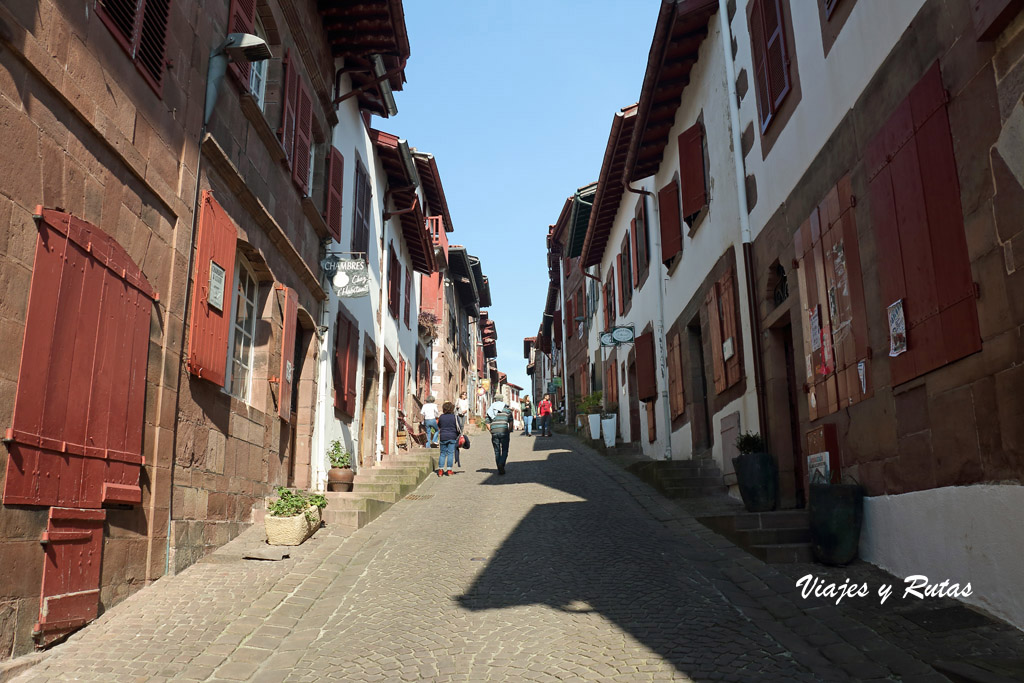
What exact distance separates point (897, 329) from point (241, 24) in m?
6.94

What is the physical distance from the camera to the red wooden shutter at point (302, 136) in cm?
1045

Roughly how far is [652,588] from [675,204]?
8.40 metres

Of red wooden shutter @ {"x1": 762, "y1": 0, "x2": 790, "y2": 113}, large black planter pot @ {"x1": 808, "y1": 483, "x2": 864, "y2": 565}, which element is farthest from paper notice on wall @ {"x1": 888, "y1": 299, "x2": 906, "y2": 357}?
red wooden shutter @ {"x1": 762, "y1": 0, "x2": 790, "y2": 113}

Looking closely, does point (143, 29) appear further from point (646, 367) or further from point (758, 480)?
point (646, 367)

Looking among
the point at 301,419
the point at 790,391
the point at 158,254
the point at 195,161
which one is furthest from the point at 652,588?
the point at 301,419

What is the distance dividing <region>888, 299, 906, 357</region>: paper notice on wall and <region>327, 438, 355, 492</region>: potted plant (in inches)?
298

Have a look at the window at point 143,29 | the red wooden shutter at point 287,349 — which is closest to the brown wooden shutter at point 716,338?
the red wooden shutter at point 287,349

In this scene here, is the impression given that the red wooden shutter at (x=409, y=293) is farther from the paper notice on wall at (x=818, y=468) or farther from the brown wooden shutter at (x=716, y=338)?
the paper notice on wall at (x=818, y=468)

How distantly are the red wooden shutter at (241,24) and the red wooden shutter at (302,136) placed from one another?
1.66m

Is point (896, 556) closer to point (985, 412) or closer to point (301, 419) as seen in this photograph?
point (985, 412)

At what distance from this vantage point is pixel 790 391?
8992 mm

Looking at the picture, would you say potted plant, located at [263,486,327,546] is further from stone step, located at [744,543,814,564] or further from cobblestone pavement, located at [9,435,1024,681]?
stone step, located at [744,543,814,564]

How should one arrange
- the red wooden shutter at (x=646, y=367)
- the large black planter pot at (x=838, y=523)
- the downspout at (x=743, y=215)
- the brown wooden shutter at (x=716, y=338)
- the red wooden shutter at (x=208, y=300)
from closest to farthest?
the large black planter pot at (x=838, y=523), the red wooden shutter at (x=208, y=300), the downspout at (x=743, y=215), the brown wooden shutter at (x=716, y=338), the red wooden shutter at (x=646, y=367)

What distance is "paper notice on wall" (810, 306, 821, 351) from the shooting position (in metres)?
7.52
